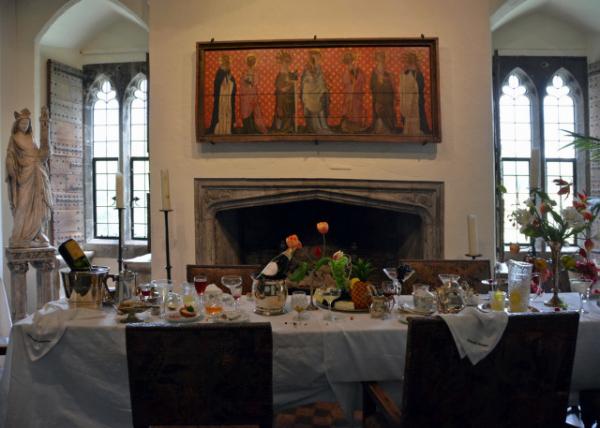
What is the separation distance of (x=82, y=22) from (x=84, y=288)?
16.2ft

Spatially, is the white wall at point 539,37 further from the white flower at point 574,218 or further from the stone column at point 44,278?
the stone column at point 44,278

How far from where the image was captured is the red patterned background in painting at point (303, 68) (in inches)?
161

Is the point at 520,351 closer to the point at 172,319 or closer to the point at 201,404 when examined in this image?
the point at 201,404

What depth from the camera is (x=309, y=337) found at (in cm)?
191

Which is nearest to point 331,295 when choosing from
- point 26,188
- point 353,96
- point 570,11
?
point 353,96

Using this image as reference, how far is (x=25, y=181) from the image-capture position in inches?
171

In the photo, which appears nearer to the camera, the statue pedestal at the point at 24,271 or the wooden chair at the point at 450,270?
the wooden chair at the point at 450,270

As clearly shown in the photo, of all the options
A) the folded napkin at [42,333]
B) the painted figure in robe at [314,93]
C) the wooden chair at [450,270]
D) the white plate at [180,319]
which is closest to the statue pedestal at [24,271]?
the folded napkin at [42,333]

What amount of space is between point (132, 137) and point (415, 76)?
13.2 ft

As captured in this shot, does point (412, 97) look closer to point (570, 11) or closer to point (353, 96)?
point (353, 96)

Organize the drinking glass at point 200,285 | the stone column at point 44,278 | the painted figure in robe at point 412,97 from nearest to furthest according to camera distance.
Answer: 1. the drinking glass at point 200,285
2. the painted figure in robe at point 412,97
3. the stone column at point 44,278

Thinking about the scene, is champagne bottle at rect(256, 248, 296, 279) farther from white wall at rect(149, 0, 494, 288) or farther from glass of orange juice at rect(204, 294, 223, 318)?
white wall at rect(149, 0, 494, 288)

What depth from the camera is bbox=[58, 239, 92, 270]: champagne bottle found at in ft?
7.46

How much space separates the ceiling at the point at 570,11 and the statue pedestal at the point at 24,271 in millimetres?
5676
